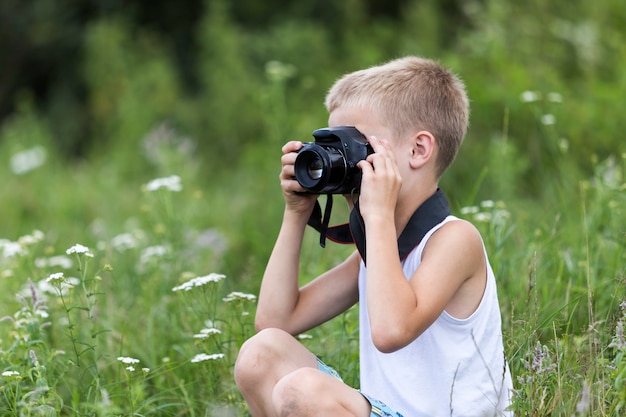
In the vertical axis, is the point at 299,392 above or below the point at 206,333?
above

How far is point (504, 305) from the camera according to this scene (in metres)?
3.09

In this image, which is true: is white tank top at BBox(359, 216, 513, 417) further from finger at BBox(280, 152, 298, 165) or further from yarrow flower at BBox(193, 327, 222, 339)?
yarrow flower at BBox(193, 327, 222, 339)

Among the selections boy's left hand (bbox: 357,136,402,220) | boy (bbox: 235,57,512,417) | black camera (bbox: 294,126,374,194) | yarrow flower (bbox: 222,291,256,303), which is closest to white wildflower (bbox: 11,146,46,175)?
yarrow flower (bbox: 222,291,256,303)

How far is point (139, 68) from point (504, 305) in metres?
6.56

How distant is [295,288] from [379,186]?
0.54 metres

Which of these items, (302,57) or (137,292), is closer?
(137,292)

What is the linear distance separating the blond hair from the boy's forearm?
0.37 meters

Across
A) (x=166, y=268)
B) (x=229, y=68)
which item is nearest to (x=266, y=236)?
(x=166, y=268)

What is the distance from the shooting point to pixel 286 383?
226cm

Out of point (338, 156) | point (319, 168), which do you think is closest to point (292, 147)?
point (319, 168)

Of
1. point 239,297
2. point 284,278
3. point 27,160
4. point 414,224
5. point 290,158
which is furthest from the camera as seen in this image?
point 27,160

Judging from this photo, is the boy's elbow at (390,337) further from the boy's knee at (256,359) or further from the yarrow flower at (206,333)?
the yarrow flower at (206,333)

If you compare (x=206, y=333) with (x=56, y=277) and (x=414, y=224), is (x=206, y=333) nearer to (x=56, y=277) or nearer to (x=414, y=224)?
(x=56, y=277)

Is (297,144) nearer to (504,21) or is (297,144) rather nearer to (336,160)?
(336,160)
